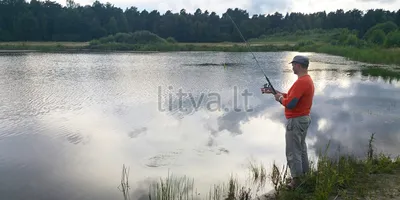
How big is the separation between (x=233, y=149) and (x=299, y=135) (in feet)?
10.4

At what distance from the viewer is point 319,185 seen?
5027 millimetres

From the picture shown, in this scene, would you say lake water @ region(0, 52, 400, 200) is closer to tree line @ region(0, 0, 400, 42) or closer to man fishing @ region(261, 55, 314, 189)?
A: man fishing @ region(261, 55, 314, 189)

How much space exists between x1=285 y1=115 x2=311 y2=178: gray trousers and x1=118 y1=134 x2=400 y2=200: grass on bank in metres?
0.20

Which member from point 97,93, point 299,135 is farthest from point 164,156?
point 97,93

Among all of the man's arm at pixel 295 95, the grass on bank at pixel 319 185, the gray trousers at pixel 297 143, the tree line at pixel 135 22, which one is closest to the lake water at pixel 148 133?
the grass on bank at pixel 319 185

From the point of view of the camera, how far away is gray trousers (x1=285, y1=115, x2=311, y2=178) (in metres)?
5.10

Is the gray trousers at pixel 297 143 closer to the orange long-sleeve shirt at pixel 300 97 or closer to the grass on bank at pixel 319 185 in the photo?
the orange long-sleeve shirt at pixel 300 97

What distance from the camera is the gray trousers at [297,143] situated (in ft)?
16.7

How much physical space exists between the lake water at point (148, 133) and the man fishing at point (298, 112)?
38.9 inches

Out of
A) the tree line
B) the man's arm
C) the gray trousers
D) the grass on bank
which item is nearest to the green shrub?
the grass on bank

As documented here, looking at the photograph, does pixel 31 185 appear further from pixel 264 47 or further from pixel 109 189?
pixel 264 47

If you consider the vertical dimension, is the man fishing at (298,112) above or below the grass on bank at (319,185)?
above

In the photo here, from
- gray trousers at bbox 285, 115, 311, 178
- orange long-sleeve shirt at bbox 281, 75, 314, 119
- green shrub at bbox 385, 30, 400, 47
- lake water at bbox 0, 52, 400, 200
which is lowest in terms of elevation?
lake water at bbox 0, 52, 400, 200

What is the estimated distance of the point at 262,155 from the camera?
25.5 ft
